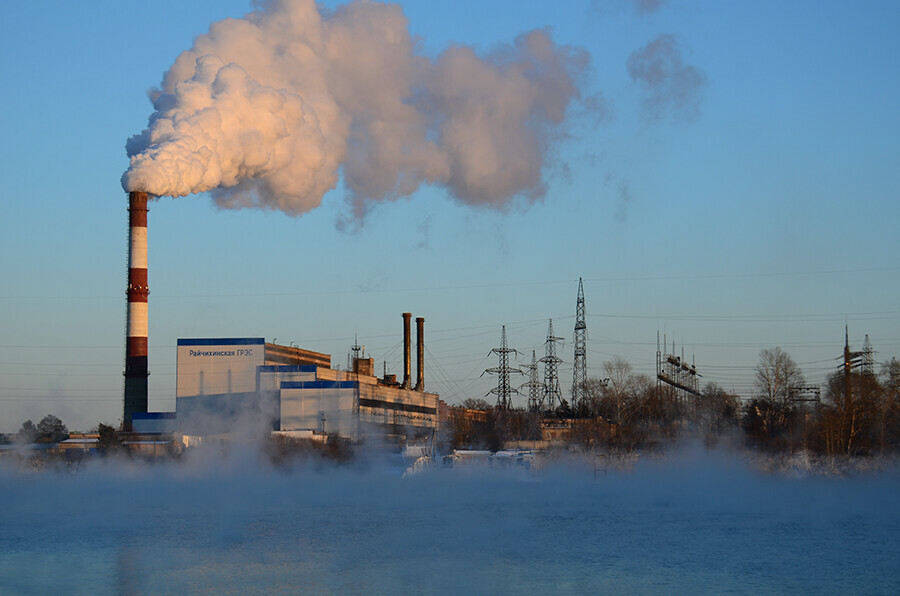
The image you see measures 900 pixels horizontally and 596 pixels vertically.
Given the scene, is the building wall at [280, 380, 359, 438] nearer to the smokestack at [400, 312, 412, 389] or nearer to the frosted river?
the frosted river

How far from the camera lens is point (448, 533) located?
52.2 metres

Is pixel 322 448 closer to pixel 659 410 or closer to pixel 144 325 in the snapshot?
pixel 144 325

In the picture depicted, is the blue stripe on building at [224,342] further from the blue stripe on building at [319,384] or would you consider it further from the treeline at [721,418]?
the treeline at [721,418]

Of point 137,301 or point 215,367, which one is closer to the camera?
point 137,301

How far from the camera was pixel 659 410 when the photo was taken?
11550 centimetres

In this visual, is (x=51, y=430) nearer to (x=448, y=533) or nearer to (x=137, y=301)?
(x=137, y=301)

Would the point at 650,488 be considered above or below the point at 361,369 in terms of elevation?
below

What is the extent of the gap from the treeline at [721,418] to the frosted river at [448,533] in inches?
133

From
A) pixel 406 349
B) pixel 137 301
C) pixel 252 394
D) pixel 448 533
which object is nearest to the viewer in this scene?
pixel 448 533

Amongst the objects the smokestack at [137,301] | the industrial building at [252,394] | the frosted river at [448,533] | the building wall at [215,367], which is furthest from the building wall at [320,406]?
the smokestack at [137,301]

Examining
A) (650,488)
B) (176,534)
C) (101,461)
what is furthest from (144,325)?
(650,488)

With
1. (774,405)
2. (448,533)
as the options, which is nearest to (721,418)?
(774,405)

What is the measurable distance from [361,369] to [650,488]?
51.5 meters

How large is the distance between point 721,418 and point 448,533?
68.8m
